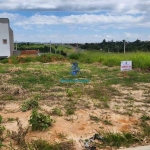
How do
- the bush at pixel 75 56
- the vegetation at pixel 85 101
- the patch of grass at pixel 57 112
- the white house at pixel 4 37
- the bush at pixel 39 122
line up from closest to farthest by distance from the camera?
the vegetation at pixel 85 101 < the bush at pixel 39 122 < the patch of grass at pixel 57 112 < the bush at pixel 75 56 < the white house at pixel 4 37

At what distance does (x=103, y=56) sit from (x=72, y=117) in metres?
12.3

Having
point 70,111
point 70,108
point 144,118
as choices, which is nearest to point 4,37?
point 70,108

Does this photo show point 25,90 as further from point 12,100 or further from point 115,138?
point 115,138

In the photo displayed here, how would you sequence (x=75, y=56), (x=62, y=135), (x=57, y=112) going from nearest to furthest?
(x=62, y=135) → (x=57, y=112) → (x=75, y=56)

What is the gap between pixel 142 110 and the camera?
5.16m

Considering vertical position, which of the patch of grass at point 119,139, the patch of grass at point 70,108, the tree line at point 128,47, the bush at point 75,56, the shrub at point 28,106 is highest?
the tree line at point 128,47

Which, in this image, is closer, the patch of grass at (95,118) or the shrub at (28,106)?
the patch of grass at (95,118)

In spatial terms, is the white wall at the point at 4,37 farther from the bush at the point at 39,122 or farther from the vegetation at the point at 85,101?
the bush at the point at 39,122

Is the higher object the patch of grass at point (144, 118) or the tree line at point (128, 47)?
the tree line at point (128, 47)

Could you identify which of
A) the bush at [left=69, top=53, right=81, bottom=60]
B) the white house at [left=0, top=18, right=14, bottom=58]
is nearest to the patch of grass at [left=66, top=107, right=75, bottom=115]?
the bush at [left=69, top=53, right=81, bottom=60]

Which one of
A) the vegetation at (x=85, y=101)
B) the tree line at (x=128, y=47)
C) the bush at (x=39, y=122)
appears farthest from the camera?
the tree line at (x=128, y=47)

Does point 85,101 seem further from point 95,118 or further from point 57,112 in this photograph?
point 95,118

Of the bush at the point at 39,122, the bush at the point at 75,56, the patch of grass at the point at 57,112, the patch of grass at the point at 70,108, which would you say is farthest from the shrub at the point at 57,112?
the bush at the point at 75,56

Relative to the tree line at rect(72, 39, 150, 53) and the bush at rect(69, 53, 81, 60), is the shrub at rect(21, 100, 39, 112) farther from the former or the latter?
the bush at rect(69, 53, 81, 60)
